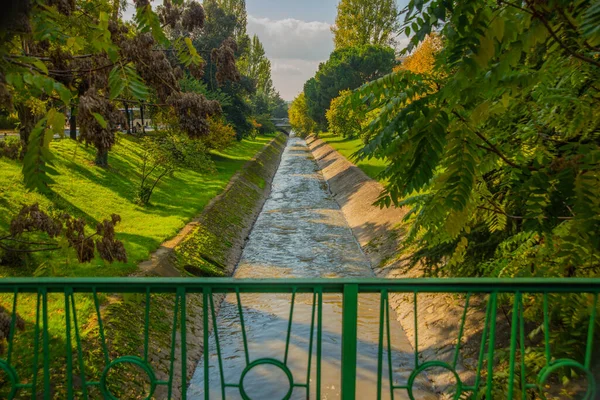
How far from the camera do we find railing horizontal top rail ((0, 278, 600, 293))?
2656 mm

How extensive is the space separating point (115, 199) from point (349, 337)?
17.4 meters

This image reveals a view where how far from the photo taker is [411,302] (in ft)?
40.6

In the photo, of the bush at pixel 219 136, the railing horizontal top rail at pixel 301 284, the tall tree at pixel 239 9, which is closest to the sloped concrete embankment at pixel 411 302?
the railing horizontal top rail at pixel 301 284

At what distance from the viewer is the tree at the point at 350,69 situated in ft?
196

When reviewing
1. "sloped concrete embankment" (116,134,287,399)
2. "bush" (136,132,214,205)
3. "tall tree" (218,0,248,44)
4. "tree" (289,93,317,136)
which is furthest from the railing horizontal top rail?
"tree" (289,93,317,136)

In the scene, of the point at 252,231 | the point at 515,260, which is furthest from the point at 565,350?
the point at 252,231

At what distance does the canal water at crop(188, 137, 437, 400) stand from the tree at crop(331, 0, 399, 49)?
149ft

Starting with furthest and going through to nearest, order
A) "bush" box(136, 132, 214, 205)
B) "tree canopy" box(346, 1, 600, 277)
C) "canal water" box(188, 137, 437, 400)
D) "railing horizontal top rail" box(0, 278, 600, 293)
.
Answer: "bush" box(136, 132, 214, 205) < "canal water" box(188, 137, 437, 400) < "railing horizontal top rail" box(0, 278, 600, 293) < "tree canopy" box(346, 1, 600, 277)

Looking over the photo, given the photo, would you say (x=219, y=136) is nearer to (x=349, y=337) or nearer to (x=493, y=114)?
(x=493, y=114)

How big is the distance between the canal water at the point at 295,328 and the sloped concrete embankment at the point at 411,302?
411 mm

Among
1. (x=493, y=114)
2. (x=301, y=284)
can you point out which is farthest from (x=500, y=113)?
(x=301, y=284)

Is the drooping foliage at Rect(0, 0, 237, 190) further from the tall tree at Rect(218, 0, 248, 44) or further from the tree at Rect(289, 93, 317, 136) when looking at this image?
the tree at Rect(289, 93, 317, 136)

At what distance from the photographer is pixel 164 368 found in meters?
8.24

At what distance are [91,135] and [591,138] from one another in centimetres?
443
